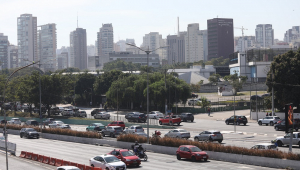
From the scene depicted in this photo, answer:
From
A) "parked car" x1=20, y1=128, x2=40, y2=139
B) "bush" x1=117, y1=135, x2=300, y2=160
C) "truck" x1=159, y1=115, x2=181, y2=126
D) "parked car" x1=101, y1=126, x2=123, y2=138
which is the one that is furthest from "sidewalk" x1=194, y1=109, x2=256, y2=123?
"bush" x1=117, y1=135, x2=300, y2=160

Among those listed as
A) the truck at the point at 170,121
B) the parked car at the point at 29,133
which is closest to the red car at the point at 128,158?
the parked car at the point at 29,133

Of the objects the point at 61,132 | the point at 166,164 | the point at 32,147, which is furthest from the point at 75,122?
the point at 166,164

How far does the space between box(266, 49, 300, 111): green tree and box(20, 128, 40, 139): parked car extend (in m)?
35.5

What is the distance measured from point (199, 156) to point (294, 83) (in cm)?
3733

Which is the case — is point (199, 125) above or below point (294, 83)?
below

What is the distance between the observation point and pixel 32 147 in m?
45.5

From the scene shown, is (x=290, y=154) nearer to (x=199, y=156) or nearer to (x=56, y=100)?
(x=199, y=156)

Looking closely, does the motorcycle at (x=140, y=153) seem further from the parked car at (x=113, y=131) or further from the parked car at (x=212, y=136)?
the parked car at (x=113, y=131)

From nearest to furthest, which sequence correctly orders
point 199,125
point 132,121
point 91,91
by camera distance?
1. point 199,125
2. point 132,121
3. point 91,91

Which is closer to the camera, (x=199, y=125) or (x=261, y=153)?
(x=261, y=153)

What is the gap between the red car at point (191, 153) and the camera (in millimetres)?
31741

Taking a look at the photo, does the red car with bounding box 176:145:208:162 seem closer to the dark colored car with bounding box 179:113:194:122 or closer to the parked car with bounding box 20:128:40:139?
the parked car with bounding box 20:128:40:139

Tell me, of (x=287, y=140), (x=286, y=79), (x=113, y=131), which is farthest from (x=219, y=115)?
(x=287, y=140)

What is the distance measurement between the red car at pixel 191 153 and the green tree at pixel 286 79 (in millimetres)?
33389
